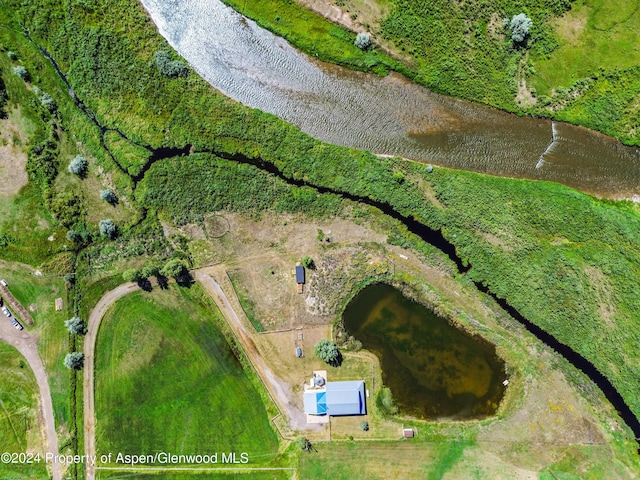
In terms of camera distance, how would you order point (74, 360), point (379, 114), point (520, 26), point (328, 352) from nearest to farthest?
point (520, 26) < point (328, 352) < point (74, 360) < point (379, 114)

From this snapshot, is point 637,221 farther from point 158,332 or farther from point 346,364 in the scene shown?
point 158,332

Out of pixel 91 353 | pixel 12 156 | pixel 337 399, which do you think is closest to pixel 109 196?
pixel 12 156

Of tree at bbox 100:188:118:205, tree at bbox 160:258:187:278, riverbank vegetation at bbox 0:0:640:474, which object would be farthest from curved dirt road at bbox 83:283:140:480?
tree at bbox 100:188:118:205

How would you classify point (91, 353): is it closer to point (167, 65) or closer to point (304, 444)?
point (304, 444)

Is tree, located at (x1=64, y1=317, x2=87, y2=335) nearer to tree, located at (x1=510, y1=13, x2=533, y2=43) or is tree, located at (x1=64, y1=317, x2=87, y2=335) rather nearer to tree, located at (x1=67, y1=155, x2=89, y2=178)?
tree, located at (x1=67, y1=155, x2=89, y2=178)

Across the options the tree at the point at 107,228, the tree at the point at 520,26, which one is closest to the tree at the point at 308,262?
the tree at the point at 107,228

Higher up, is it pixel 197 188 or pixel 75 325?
pixel 197 188

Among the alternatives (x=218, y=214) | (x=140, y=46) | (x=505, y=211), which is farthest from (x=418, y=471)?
(x=140, y=46)
